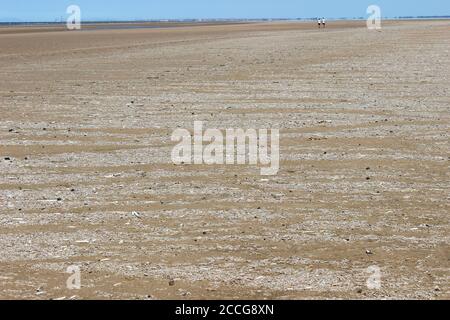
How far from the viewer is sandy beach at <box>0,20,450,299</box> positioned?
21.8 ft

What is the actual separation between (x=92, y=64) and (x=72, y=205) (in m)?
22.9

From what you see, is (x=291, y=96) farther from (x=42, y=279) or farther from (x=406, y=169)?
(x=42, y=279)

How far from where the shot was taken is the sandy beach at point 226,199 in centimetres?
665

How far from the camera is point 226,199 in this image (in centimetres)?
934

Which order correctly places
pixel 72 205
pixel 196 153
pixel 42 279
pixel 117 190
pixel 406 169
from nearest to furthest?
pixel 42 279 < pixel 72 205 < pixel 117 190 < pixel 406 169 < pixel 196 153

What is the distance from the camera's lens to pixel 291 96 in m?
19.0

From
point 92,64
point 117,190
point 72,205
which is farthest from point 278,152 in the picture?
point 92,64

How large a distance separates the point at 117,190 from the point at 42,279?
130 inches

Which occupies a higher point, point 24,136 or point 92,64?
point 92,64

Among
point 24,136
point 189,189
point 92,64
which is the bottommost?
point 189,189

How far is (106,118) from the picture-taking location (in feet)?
51.9

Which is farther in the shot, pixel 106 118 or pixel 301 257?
pixel 106 118

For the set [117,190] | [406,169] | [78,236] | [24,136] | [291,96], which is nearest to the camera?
[78,236]

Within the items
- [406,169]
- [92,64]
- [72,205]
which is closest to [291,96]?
[406,169]
